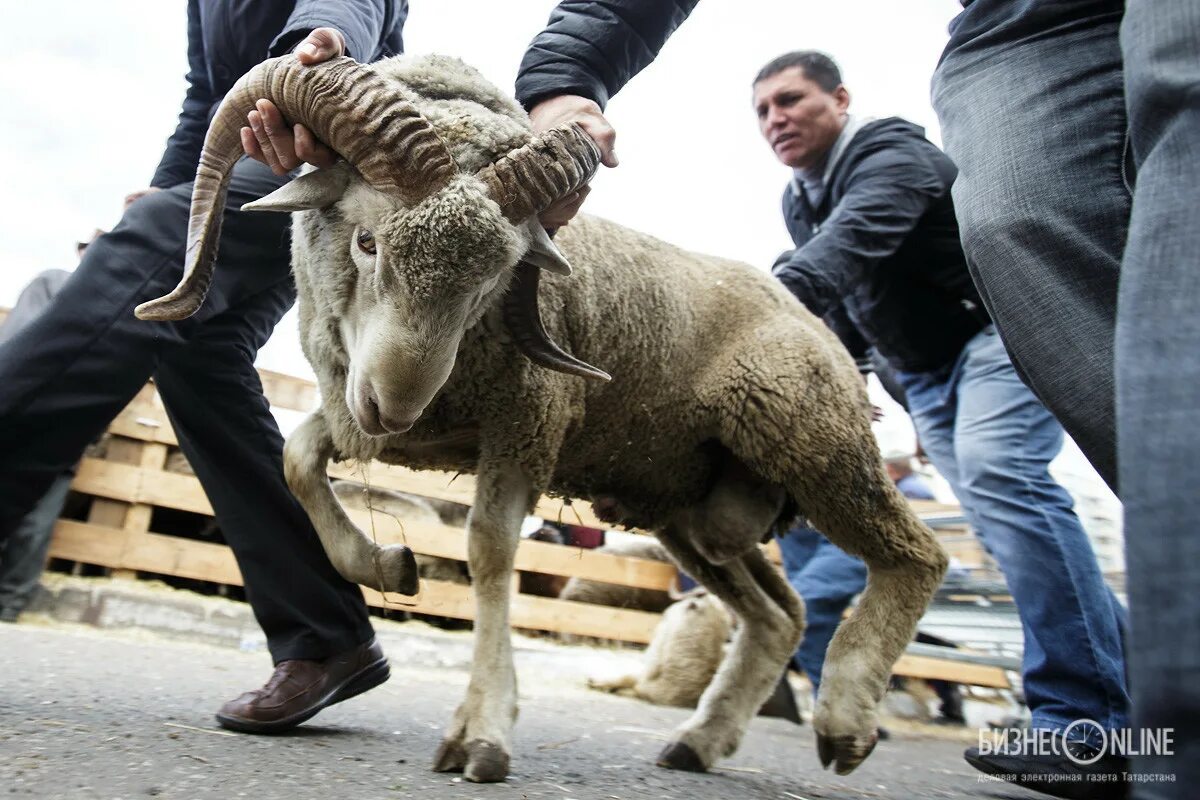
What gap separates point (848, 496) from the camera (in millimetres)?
3018

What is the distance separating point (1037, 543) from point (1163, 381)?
94.1 inches

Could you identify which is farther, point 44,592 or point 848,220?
point 44,592

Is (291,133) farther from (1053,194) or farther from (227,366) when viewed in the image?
(1053,194)

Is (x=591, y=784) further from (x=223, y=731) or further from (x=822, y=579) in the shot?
(x=822, y=579)

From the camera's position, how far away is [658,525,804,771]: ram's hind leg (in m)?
2.96

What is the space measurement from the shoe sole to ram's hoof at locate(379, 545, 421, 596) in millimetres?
384

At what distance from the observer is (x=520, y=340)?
2.49m

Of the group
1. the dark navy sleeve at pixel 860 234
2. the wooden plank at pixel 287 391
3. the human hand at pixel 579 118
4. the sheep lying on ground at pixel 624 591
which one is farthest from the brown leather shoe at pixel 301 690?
the sheep lying on ground at pixel 624 591

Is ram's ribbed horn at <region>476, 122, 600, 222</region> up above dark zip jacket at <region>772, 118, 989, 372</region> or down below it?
below

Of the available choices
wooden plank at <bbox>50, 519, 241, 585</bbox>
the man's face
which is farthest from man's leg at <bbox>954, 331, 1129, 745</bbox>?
wooden plank at <bbox>50, 519, 241, 585</bbox>

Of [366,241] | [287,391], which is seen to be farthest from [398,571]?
[287,391]

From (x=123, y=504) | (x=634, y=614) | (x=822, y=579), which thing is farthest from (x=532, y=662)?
→ (x=123, y=504)

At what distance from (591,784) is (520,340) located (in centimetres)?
115

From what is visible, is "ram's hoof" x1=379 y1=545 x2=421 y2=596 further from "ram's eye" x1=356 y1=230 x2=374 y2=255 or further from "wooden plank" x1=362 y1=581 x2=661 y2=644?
"wooden plank" x1=362 y1=581 x2=661 y2=644
